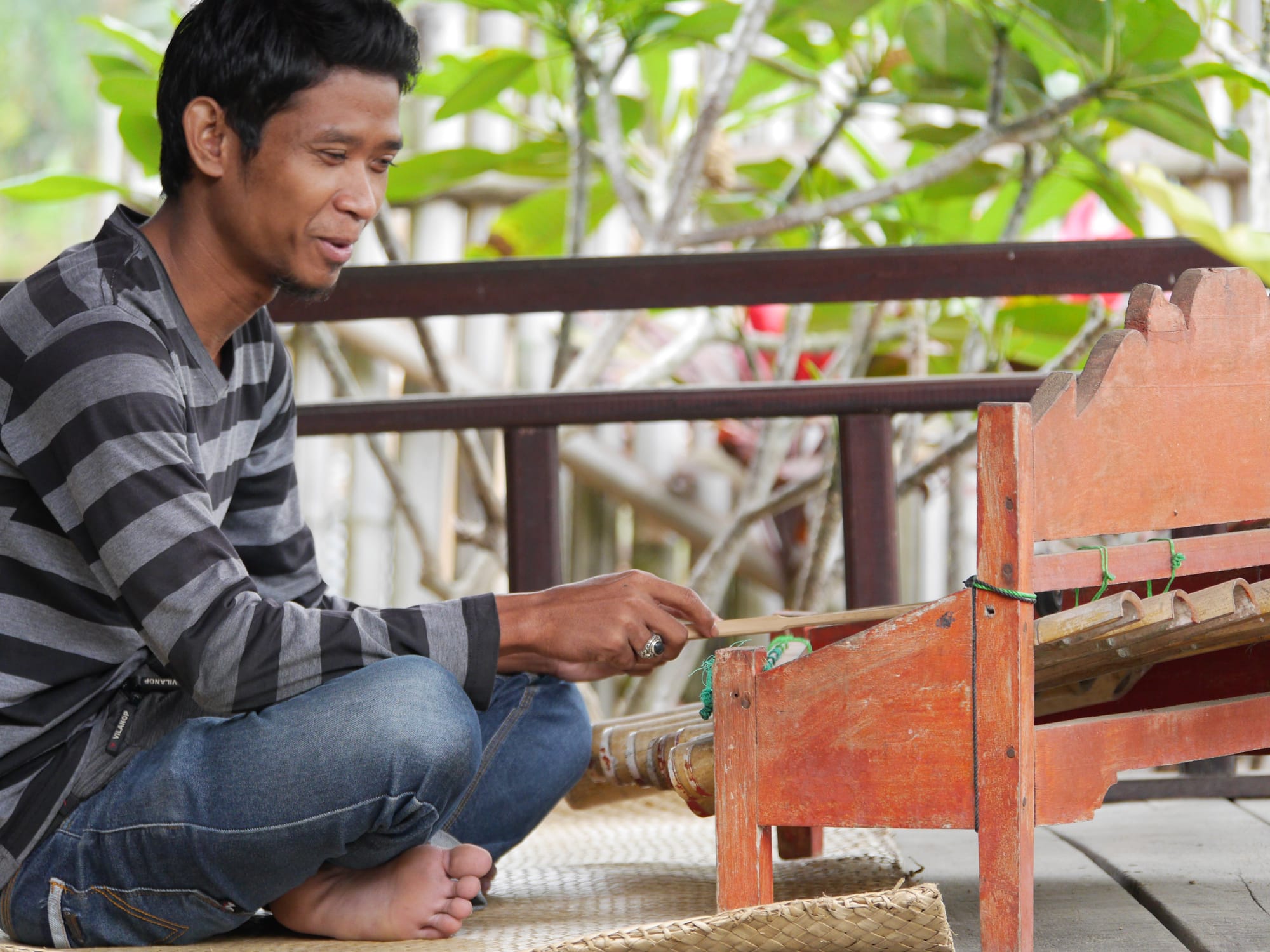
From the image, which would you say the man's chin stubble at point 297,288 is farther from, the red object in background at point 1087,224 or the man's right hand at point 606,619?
the red object in background at point 1087,224

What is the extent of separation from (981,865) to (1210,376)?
0.41 meters

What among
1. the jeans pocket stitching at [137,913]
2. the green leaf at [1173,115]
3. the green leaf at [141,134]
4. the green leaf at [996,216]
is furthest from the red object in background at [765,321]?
the jeans pocket stitching at [137,913]

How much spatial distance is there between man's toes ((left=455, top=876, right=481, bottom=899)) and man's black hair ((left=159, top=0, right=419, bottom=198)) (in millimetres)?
616

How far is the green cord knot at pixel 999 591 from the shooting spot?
0.92 metres

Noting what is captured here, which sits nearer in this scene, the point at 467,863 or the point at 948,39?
the point at 467,863

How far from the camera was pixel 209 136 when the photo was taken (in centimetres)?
113

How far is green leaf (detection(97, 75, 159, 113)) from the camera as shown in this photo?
181 cm

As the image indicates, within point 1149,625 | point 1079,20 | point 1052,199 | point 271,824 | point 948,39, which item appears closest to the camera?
point 1149,625

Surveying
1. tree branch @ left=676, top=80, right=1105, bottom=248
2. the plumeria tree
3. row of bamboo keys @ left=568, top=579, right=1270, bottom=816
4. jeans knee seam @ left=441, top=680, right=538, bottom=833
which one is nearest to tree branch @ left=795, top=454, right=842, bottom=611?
the plumeria tree

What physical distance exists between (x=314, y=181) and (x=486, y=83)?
875mm

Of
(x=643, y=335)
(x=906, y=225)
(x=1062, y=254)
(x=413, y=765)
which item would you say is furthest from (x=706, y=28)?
→ (x=413, y=765)

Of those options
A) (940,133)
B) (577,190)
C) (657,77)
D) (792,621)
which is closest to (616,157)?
(577,190)

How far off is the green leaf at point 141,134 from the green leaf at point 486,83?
394mm

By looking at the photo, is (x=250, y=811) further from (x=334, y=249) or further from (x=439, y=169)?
(x=439, y=169)
